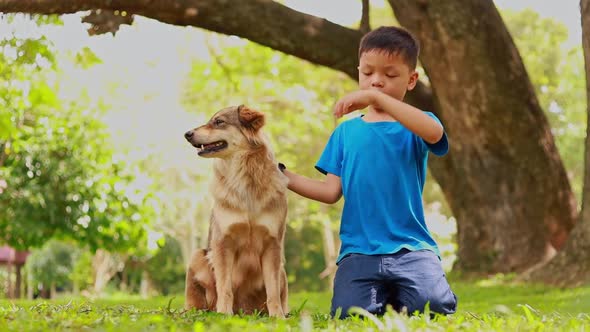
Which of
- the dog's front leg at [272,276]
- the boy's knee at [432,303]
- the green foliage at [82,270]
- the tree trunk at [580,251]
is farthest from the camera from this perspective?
the green foliage at [82,270]

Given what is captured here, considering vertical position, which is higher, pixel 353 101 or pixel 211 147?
pixel 353 101

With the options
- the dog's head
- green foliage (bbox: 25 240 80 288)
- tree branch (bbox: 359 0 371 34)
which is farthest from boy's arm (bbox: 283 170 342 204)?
green foliage (bbox: 25 240 80 288)

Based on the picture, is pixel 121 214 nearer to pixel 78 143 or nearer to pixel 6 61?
pixel 78 143

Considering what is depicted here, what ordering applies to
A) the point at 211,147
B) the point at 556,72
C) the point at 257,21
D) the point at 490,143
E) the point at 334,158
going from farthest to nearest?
1. the point at 556,72
2. the point at 490,143
3. the point at 257,21
4. the point at 334,158
5. the point at 211,147

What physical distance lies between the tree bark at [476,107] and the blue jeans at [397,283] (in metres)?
5.85

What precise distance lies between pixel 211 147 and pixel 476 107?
6.90 meters

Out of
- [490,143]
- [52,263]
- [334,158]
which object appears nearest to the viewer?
[334,158]

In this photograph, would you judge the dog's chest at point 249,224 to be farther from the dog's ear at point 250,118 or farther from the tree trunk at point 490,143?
the tree trunk at point 490,143

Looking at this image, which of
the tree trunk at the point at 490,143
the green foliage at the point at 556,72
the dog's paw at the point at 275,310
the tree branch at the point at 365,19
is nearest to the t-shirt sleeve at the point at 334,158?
the dog's paw at the point at 275,310

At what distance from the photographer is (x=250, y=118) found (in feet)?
17.0

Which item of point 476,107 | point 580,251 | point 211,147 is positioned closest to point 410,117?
point 211,147

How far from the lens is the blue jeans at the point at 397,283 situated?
4836 mm

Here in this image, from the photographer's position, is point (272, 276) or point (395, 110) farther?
point (272, 276)

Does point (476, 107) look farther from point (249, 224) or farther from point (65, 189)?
point (65, 189)
